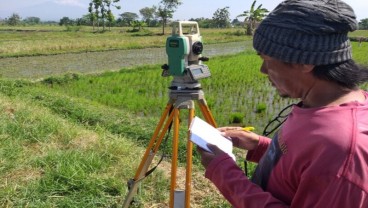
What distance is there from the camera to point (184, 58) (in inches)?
78.2

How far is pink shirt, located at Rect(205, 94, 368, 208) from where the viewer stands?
765 mm

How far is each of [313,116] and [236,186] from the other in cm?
30

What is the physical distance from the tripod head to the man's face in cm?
103

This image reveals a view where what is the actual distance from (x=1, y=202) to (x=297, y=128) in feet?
7.79

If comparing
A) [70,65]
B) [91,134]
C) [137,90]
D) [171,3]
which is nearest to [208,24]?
[171,3]

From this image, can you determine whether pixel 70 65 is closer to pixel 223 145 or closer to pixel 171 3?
pixel 223 145

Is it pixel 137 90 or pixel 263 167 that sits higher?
pixel 263 167

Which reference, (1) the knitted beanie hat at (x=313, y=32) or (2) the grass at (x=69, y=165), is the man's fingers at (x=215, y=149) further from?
(2) the grass at (x=69, y=165)

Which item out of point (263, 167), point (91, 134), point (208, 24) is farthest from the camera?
point (208, 24)

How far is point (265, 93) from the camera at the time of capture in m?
7.39

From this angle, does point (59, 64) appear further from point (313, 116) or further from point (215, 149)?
point (313, 116)

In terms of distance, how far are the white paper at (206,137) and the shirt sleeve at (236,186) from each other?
0.22 feet

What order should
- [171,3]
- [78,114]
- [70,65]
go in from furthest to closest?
[171,3] → [70,65] → [78,114]

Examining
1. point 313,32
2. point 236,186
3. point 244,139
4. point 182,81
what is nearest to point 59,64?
point 182,81
